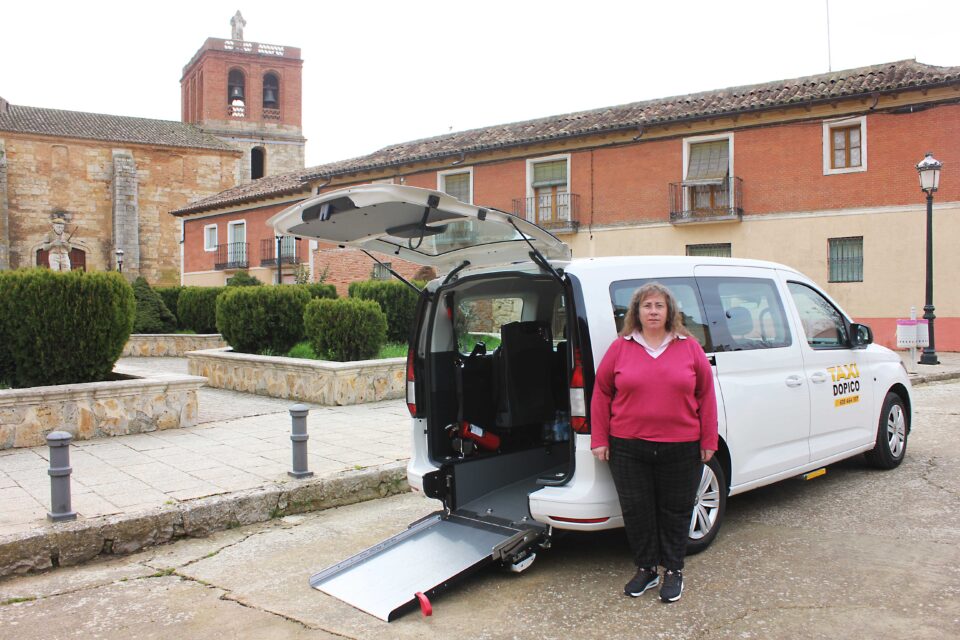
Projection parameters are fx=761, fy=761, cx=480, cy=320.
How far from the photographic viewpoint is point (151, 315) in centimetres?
1988

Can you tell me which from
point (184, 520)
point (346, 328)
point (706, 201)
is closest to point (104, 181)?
point (706, 201)

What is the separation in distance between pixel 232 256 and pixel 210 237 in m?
3.02

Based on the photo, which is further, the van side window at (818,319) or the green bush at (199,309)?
the green bush at (199,309)

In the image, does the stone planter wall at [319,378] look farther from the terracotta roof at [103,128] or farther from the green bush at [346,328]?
the terracotta roof at [103,128]

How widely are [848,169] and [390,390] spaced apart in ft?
50.5

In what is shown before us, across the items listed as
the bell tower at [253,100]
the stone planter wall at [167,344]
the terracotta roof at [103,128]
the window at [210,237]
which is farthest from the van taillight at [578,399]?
the bell tower at [253,100]

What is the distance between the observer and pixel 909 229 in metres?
19.4

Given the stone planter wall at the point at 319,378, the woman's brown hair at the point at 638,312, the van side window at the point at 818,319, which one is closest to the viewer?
the woman's brown hair at the point at 638,312

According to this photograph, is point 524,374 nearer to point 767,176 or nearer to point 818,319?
point 818,319

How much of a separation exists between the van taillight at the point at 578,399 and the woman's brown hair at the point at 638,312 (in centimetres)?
28

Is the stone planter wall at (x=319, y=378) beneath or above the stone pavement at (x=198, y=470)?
above

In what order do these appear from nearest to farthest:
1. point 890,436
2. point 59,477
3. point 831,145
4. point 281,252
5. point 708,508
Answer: point 708,508, point 59,477, point 890,436, point 831,145, point 281,252

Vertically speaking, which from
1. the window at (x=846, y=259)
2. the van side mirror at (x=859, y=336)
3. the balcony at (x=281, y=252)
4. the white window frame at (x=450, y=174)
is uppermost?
the white window frame at (x=450, y=174)

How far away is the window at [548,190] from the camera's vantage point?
81.8 ft
